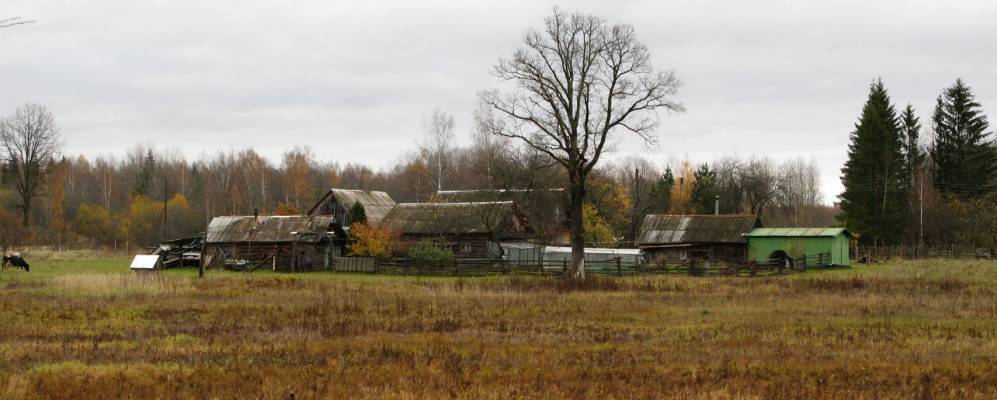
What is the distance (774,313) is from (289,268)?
3626 centimetres

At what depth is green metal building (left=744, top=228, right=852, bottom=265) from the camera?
54969 millimetres

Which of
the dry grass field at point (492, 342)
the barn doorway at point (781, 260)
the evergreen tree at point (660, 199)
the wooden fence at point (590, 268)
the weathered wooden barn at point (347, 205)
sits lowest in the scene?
the dry grass field at point (492, 342)

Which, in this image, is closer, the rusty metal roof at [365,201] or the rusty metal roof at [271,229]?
the rusty metal roof at [271,229]

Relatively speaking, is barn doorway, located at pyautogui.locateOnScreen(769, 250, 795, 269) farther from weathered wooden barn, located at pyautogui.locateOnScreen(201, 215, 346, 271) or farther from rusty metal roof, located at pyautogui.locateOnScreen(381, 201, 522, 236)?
weathered wooden barn, located at pyautogui.locateOnScreen(201, 215, 346, 271)

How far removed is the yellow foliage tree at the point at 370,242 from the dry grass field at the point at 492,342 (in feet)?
68.6

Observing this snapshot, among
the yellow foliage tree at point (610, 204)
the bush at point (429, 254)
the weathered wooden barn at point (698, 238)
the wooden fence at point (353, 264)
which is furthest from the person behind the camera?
the yellow foliage tree at point (610, 204)

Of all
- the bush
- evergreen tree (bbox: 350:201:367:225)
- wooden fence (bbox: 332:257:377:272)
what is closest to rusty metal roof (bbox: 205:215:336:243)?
evergreen tree (bbox: 350:201:367:225)

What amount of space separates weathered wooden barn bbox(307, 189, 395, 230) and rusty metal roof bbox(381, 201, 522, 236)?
184 inches

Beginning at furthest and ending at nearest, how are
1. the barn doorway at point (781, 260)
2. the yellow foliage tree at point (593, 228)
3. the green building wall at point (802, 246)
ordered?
1. the yellow foliage tree at point (593, 228)
2. the green building wall at point (802, 246)
3. the barn doorway at point (781, 260)

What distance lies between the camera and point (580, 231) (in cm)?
4441

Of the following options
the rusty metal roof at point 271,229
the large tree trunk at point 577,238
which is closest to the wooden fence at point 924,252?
the large tree trunk at point 577,238

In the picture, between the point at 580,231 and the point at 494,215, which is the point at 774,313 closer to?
the point at 580,231

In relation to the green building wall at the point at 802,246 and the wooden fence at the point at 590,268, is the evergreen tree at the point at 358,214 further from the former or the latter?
the green building wall at the point at 802,246

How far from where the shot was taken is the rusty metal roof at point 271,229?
58.2 m
